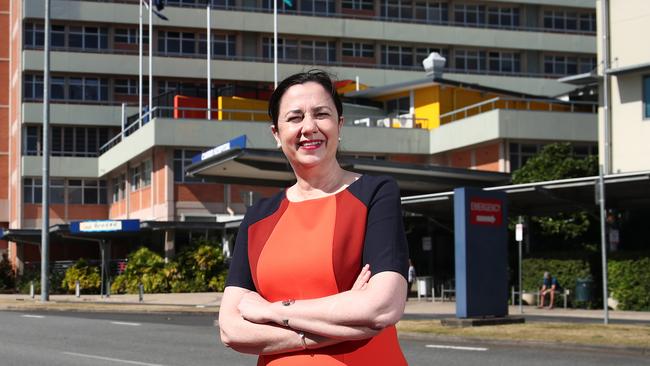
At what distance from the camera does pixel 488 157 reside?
51094 mm

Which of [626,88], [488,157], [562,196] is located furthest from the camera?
[488,157]

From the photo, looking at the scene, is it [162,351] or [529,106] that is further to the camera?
[529,106]

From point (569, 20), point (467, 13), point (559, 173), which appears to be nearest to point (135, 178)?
point (467, 13)

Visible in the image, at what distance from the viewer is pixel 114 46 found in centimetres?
6812

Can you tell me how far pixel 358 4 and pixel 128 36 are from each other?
614 inches

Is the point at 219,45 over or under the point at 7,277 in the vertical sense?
over

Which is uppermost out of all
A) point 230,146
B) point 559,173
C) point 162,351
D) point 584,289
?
point 230,146

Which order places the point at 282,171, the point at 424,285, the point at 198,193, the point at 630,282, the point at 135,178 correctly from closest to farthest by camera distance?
the point at 630,282
the point at 424,285
the point at 282,171
the point at 198,193
the point at 135,178

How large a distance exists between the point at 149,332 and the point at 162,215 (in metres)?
32.3

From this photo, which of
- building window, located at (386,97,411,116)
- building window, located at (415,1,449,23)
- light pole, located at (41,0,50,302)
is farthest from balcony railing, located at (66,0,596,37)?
light pole, located at (41,0,50,302)

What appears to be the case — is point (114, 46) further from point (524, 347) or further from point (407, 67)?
point (524, 347)

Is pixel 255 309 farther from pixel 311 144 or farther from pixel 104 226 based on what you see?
pixel 104 226

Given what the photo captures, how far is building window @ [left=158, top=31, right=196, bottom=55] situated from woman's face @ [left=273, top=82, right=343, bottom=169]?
66118mm

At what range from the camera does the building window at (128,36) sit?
6819 centimetres
